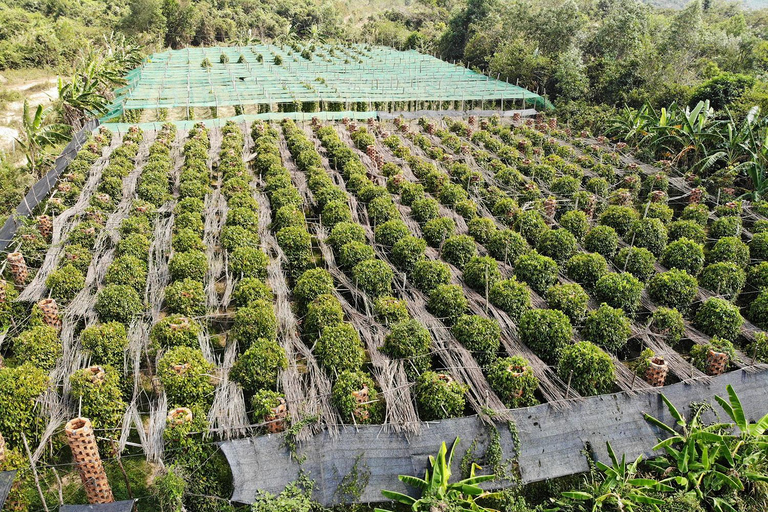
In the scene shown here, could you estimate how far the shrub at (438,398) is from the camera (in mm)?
10078

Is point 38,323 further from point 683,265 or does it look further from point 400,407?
point 683,265

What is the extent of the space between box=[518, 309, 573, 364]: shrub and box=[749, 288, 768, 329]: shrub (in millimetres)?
5170

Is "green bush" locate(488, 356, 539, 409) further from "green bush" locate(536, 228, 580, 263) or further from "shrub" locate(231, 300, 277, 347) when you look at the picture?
"green bush" locate(536, 228, 580, 263)

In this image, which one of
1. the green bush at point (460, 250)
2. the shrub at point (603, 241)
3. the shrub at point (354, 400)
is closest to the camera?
the shrub at point (354, 400)

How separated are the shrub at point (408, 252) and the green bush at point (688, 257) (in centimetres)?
718

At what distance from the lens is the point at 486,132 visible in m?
26.2

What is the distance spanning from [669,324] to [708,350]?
111 cm

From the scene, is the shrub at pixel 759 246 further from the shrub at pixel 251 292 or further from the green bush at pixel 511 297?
the shrub at pixel 251 292

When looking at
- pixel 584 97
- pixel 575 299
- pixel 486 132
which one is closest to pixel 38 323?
pixel 575 299

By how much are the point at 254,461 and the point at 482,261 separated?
25.8ft

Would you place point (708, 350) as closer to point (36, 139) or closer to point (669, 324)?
point (669, 324)

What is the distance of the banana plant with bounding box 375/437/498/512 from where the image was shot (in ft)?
28.3

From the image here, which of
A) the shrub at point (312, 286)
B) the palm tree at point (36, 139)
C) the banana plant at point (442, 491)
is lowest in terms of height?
the banana plant at point (442, 491)

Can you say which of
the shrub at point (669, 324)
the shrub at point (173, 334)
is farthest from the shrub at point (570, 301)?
the shrub at point (173, 334)
